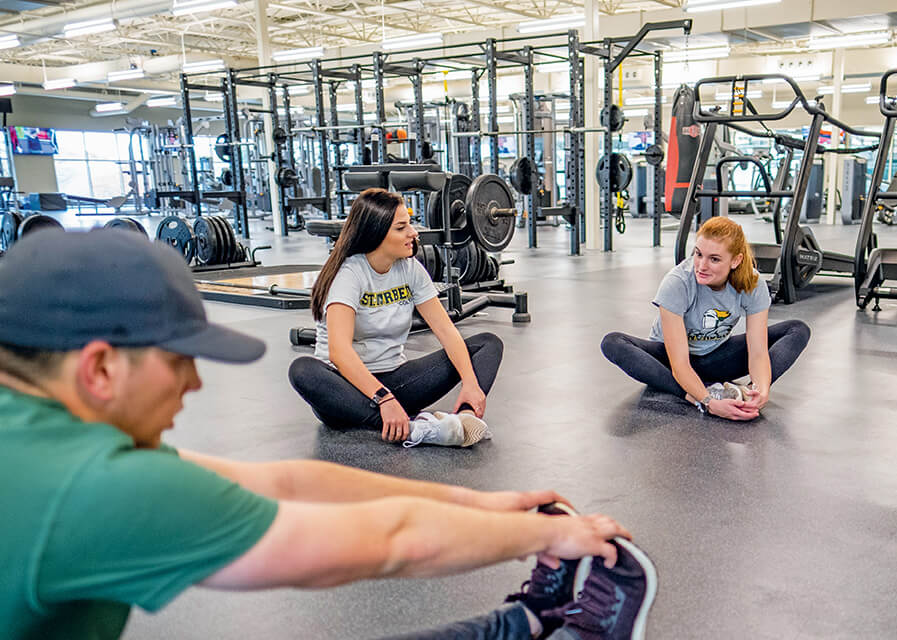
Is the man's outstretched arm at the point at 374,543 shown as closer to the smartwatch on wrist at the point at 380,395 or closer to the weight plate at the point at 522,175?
the smartwatch on wrist at the point at 380,395

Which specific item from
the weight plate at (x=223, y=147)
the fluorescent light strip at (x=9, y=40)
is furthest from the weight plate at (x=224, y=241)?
the fluorescent light strip at (x=9, y=40)

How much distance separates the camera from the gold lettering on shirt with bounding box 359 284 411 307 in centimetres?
267

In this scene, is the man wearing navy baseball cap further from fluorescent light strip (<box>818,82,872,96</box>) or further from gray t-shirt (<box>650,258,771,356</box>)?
fluorescent light strip (<box>818,82,872,96</box>)

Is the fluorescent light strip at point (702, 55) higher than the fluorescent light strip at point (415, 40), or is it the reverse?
the fluorescent light strip at point (702, 55)

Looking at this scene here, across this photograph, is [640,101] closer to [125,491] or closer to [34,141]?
[34,141]

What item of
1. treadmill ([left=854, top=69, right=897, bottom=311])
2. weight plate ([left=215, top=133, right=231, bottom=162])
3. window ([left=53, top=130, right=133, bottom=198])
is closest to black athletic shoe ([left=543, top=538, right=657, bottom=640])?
treadmill ([left=854, top=69, right=897, bottom=311])

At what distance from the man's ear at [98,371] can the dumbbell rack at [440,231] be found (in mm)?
3524

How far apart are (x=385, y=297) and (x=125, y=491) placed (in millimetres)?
2025

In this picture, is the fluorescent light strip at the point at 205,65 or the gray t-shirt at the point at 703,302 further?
the fluorescent light strip at the point at 205,65

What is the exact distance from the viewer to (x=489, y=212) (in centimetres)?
488

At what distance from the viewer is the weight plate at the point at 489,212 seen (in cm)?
475

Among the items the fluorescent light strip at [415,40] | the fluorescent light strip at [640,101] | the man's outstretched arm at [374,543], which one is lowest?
the man's outstretched arm at [374,543]

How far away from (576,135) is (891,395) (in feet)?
20.0

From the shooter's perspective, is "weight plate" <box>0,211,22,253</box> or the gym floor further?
"weight plate" <box>0,211,22,253</box>
